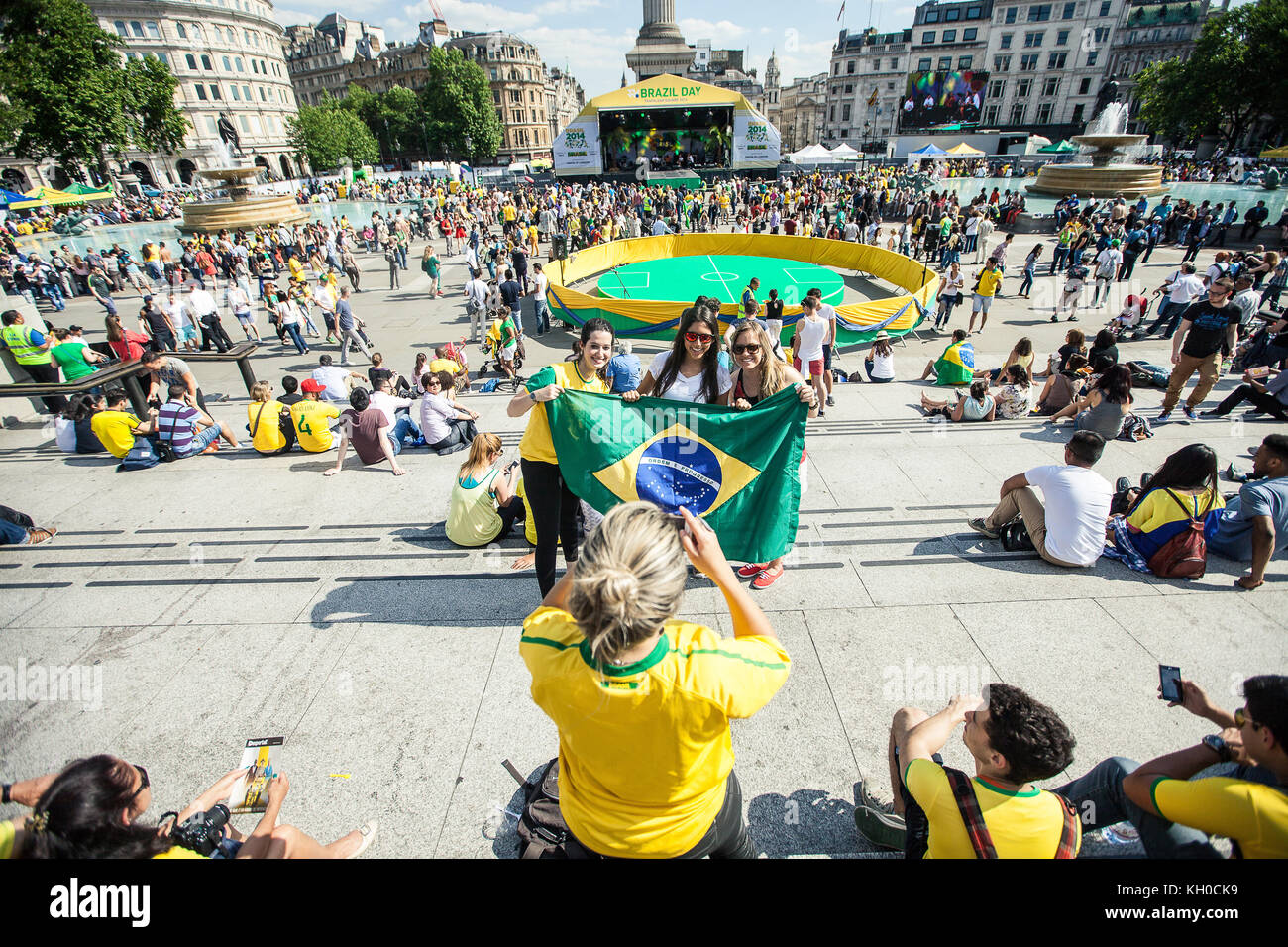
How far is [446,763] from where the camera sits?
318 centimetres

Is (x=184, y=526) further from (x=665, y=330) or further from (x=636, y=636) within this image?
(x=665, y=330)

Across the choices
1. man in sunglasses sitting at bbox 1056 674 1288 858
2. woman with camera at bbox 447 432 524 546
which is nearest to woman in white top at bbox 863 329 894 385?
woman with camera at bbox 447 432 524 546

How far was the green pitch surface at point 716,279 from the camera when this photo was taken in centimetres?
1798

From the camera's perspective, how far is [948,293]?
571 inches

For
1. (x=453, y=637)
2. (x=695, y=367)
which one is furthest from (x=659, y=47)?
(x=453, y=637)

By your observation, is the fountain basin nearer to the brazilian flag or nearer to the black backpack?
the brazilian flag

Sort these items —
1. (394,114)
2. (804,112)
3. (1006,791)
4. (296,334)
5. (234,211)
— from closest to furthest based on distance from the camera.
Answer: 1. (1006,791)
2. (296,334)
3. (234,211)
4. (394,114)
5. (804,112)

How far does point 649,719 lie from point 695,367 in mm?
3388

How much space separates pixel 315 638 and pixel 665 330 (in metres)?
11.6

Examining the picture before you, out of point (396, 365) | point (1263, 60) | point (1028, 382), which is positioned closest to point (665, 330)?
point (396, 365)

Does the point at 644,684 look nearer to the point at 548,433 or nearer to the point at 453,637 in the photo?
the point at 548,433

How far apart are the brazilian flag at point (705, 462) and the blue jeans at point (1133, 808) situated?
7.01 feet

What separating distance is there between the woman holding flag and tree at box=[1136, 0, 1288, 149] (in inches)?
2731

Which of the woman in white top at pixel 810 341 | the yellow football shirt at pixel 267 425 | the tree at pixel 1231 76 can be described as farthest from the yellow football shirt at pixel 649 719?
the tree at pixel 1231 76
